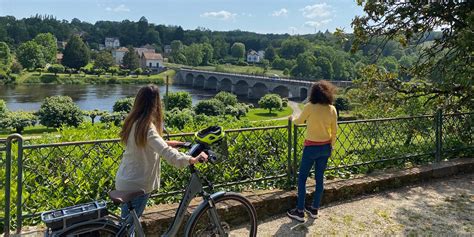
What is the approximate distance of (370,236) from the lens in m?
4.51

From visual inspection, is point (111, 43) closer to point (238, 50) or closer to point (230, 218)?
point (238, 50)

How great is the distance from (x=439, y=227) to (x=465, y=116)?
3397mm

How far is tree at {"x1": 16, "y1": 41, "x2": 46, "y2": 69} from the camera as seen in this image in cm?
9462

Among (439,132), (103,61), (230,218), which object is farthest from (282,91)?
(230,218)

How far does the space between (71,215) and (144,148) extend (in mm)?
695

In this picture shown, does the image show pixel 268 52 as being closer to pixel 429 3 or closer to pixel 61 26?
pixel 61 26

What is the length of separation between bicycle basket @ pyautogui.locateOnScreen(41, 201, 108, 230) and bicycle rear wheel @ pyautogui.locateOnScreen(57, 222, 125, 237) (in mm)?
A: 49

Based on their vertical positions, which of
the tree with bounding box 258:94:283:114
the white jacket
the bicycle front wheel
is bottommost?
the tree with bounding box 258:94:283:114

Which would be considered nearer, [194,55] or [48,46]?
[48,46]

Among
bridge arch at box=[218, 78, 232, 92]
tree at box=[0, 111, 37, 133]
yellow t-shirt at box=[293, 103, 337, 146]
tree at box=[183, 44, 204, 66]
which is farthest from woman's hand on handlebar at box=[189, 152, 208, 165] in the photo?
tree at box=[183, 44, 204, 66]

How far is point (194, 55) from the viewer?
13388 cm

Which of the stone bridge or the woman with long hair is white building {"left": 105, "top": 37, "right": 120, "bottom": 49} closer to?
the stone bridge

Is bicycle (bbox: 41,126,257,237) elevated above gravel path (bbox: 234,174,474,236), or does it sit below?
above

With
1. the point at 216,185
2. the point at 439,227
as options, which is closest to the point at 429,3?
the point at 439,227
